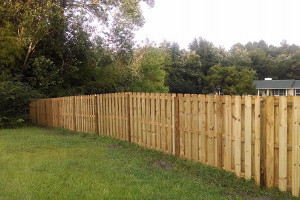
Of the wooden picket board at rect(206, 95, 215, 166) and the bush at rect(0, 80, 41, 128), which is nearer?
the wooden picket board at rect(206, 95, 215, 166)

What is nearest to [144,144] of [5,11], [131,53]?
[5,11]

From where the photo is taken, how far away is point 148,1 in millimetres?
25094

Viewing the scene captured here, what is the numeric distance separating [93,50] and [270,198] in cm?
2071

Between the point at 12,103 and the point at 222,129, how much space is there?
13100 mm

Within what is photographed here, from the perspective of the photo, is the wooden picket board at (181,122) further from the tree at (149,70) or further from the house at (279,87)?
the house at (279,87)

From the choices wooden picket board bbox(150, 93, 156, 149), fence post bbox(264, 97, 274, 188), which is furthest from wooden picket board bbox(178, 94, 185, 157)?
fence post bbox(264, 97, 274, 188)

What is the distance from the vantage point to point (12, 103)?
1675 cm

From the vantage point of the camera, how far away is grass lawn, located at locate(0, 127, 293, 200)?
513 cm

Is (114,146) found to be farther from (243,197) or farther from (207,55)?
(207,55)

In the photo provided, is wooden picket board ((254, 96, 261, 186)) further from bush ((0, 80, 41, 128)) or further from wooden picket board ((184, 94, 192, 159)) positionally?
bush ((0, 80, 41, 128))

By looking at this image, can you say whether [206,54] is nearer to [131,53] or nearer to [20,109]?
[131,53]

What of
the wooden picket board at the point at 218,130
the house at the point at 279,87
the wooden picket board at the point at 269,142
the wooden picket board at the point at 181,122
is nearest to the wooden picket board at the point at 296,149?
the wooden picket board at the point at 269,142

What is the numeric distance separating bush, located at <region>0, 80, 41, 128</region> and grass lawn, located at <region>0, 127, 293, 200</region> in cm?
766

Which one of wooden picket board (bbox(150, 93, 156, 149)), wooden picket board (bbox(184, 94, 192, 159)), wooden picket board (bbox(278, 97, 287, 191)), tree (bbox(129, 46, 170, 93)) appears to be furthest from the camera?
tree (bbox(129, 46, 170, 93))
